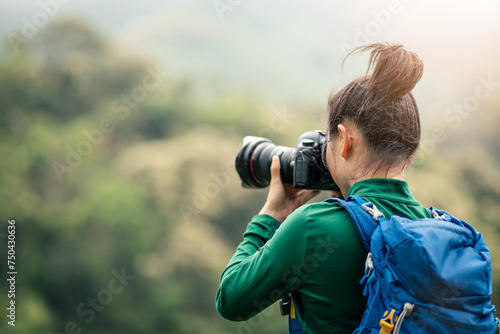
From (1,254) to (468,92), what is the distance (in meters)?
5.92

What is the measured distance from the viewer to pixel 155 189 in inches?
257

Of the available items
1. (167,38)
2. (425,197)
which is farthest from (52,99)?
(425,197)

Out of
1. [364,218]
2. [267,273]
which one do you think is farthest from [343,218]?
[267,273]

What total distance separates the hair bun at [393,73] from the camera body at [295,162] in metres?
0.19

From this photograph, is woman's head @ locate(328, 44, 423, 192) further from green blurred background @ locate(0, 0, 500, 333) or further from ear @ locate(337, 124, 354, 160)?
green blurred background @ locate(0, 0, 500, 333)

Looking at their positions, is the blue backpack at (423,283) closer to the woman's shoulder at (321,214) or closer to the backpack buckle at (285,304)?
the woman's shoulder at (321,214)

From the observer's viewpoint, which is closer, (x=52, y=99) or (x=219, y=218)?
(x=219, y=218)

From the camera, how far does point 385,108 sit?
80 cm

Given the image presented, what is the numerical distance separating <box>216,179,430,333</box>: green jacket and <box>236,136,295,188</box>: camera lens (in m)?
0.33

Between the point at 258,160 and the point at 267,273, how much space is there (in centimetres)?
45

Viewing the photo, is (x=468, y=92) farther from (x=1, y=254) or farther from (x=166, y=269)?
(x=1, y=254)

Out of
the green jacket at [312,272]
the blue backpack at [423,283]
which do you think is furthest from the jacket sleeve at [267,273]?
the blue backpack at [423,283]

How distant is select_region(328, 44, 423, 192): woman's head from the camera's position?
79cm

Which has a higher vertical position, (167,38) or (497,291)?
(167,38)
